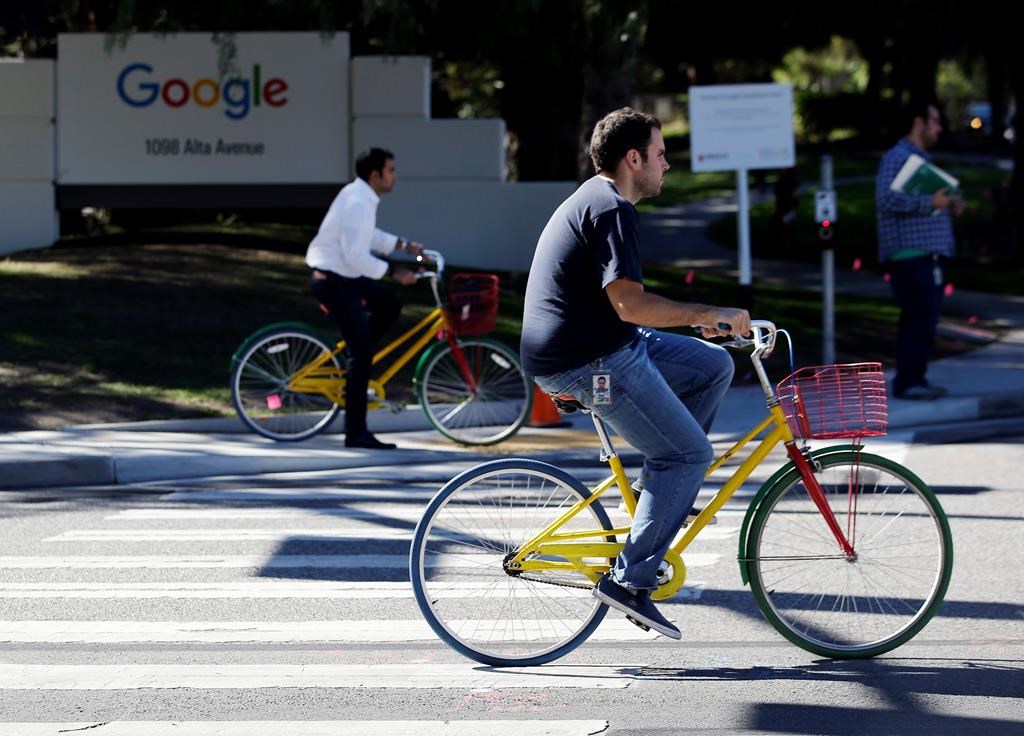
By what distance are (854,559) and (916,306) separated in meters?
6.34

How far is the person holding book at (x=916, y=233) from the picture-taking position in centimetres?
1113

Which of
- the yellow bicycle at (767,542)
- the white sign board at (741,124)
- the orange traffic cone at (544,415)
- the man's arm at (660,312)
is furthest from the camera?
the white sign board at (741,124)

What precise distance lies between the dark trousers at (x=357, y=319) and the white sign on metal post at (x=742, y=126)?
13.9 feet

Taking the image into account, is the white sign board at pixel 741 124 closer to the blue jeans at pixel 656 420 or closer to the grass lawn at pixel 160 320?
the grass lawn at pixel 160 320

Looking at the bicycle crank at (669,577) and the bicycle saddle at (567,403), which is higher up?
the bicycle saddle at (567,403)

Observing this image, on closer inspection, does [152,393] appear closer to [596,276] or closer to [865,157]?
[596,276]

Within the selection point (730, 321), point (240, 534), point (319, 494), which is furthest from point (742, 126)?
point (730, 321)

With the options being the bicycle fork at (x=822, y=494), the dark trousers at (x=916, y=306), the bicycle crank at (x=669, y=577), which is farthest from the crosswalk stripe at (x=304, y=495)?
the dark trousers at (x=916, y=306)

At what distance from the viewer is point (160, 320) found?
543 inches

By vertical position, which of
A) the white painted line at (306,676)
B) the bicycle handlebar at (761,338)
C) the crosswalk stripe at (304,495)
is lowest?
the crosswalk stripe at (304,495)

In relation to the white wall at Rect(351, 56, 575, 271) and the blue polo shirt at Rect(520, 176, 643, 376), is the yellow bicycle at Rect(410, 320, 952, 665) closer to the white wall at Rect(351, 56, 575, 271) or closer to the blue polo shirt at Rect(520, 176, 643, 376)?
the blue polo shirt at Rect(520, 176, 643, 376)

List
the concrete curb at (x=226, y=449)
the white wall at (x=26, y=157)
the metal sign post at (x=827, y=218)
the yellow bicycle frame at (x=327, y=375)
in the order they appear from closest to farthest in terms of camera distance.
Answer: the concrete curb at (x=226, y=449) → the yellow bicycle frame at (x=327, y=375) → the metal sign post at (x=827, y=218) → the white wall at (x=26, y=157)

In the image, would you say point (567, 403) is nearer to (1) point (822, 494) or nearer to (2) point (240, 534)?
(1) point (822, 494)

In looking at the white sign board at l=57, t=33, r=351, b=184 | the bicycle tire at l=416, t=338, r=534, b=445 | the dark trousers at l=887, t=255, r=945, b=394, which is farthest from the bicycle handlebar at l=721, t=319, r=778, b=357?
the white sign board at l=57, t=33, r=351, b=184
